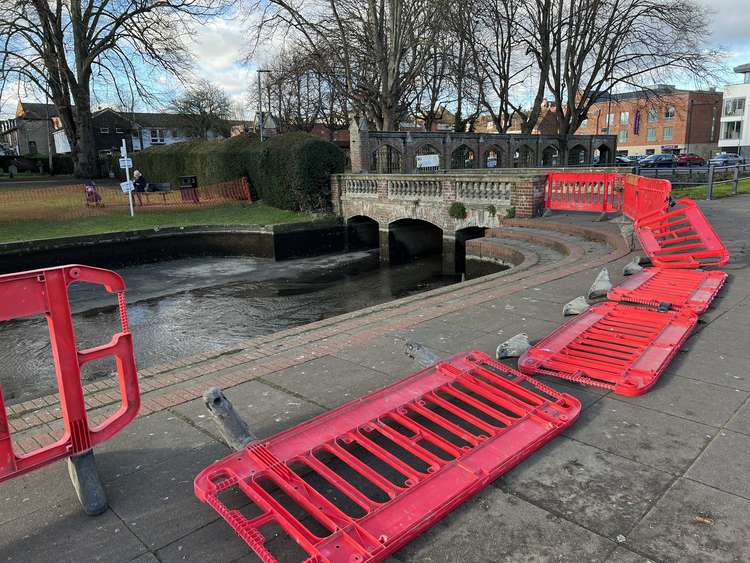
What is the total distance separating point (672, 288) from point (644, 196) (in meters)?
3.94

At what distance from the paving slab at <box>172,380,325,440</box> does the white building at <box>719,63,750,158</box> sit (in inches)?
2723

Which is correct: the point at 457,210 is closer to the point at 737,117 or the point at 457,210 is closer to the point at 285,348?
the point at 285,348

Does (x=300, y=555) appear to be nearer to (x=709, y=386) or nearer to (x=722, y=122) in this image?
(x=709, y=386)

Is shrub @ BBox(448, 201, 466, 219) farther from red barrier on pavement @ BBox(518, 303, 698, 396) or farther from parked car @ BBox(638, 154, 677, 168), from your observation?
parked car @ BBox(638, 154, 677, 168)

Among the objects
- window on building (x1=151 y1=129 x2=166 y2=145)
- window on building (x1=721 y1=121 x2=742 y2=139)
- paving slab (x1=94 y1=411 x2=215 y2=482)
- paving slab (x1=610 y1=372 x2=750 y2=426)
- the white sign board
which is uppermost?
window on building (x1=151 y1=129 x2=166 y2=145)

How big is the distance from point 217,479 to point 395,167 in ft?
92.4

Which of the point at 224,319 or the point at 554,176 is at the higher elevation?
the point at 554,176

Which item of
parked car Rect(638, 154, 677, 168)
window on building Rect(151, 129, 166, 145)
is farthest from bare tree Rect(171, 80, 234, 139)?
parked car Rect(638, 154, 677, 168)

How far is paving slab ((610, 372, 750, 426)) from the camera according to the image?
3.59 metres

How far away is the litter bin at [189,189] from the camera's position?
25.2 m

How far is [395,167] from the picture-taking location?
98.4ft

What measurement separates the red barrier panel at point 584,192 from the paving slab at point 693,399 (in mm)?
8819

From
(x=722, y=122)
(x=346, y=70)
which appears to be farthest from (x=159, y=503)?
(x=722, y=122)

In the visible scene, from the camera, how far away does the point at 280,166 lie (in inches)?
895
